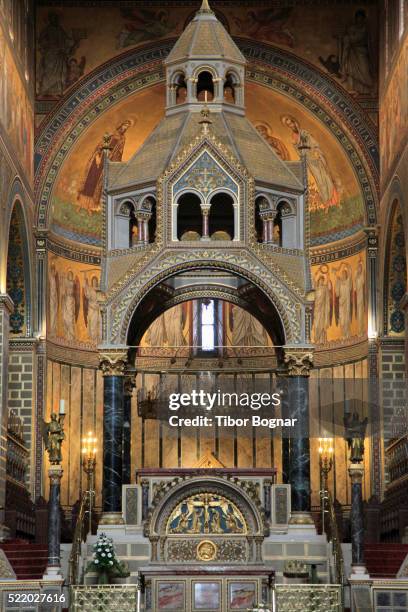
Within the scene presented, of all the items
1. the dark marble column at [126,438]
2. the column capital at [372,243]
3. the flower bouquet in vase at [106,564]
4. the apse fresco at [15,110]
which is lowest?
the flower bouquet in vase at [106,564]

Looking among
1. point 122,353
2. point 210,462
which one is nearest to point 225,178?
point 122,353

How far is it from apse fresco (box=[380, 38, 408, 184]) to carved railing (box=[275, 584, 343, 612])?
533 inches

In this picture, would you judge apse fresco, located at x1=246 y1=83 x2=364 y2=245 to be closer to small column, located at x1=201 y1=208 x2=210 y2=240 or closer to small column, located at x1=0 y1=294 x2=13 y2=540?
small column, located at x1=201 y1=208 x2=210 y2=240

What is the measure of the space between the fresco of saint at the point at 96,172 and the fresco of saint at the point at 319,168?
16.4 ft

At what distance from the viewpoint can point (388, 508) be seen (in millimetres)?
41469

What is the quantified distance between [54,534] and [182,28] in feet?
64.6

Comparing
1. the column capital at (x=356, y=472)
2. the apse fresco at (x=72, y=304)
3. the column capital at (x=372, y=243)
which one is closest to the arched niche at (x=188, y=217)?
the apse fresco at (x=72, y=304)

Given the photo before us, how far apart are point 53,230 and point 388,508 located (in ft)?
42.7

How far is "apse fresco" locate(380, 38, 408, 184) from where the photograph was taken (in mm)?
40250

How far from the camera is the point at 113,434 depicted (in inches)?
1398

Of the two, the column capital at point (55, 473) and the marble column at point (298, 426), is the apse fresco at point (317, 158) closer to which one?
the marble column at point (298, 426)

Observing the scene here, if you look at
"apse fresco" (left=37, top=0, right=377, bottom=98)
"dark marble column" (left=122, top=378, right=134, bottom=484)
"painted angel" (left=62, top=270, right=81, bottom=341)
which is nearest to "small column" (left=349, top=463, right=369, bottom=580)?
"dark marble column" (left=122, top=378, right=134, bottom=484)

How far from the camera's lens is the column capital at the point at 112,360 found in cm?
3600

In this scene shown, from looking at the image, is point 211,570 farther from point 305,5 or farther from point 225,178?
point 305,5
